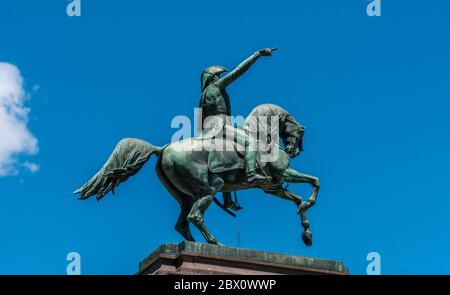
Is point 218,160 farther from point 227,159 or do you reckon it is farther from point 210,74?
point 210,74

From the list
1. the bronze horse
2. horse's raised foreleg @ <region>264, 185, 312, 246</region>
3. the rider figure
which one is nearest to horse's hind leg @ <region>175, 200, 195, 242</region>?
the bronze horse

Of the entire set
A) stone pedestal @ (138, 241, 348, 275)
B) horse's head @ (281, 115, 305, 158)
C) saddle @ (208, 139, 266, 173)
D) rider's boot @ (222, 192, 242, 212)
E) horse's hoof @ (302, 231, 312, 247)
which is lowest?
stone pedestal @ (138, 241, 348, 275)

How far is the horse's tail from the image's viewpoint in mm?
23266

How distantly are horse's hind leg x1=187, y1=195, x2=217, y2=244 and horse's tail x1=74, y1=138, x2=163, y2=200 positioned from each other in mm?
1461

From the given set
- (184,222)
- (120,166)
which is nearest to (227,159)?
(184,222)

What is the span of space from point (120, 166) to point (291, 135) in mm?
4194

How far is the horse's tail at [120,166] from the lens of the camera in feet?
76.3

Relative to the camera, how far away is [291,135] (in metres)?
25.1

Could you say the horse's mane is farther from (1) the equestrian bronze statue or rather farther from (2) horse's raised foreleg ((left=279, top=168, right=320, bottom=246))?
(2) horse's raised foreleg ((left=279, top=168, right=320, bottom=246))

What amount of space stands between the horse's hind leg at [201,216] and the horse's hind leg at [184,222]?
2.05ft

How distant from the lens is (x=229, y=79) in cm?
2467

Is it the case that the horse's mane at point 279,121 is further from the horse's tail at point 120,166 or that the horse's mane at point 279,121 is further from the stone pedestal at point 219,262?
the stone pedestal at point 219,262

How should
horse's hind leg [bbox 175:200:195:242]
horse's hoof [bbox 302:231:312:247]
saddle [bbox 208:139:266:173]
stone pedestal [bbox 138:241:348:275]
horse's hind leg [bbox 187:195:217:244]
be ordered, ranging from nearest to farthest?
stone pedestal [bbox 138:241:348:275], horse's hind leg [bbox 187:195:217:244], saddle [bbox 208:139:266:173], horse's hind leg [bbox 175:200:195:242], horse's hoof [bbox 302:231:312:247]

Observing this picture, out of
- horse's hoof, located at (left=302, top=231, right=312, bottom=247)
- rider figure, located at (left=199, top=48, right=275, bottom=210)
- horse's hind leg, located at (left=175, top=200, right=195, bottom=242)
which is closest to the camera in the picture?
horse's hind leg, located at (left=175, top=200, right=195, bottom=242)
